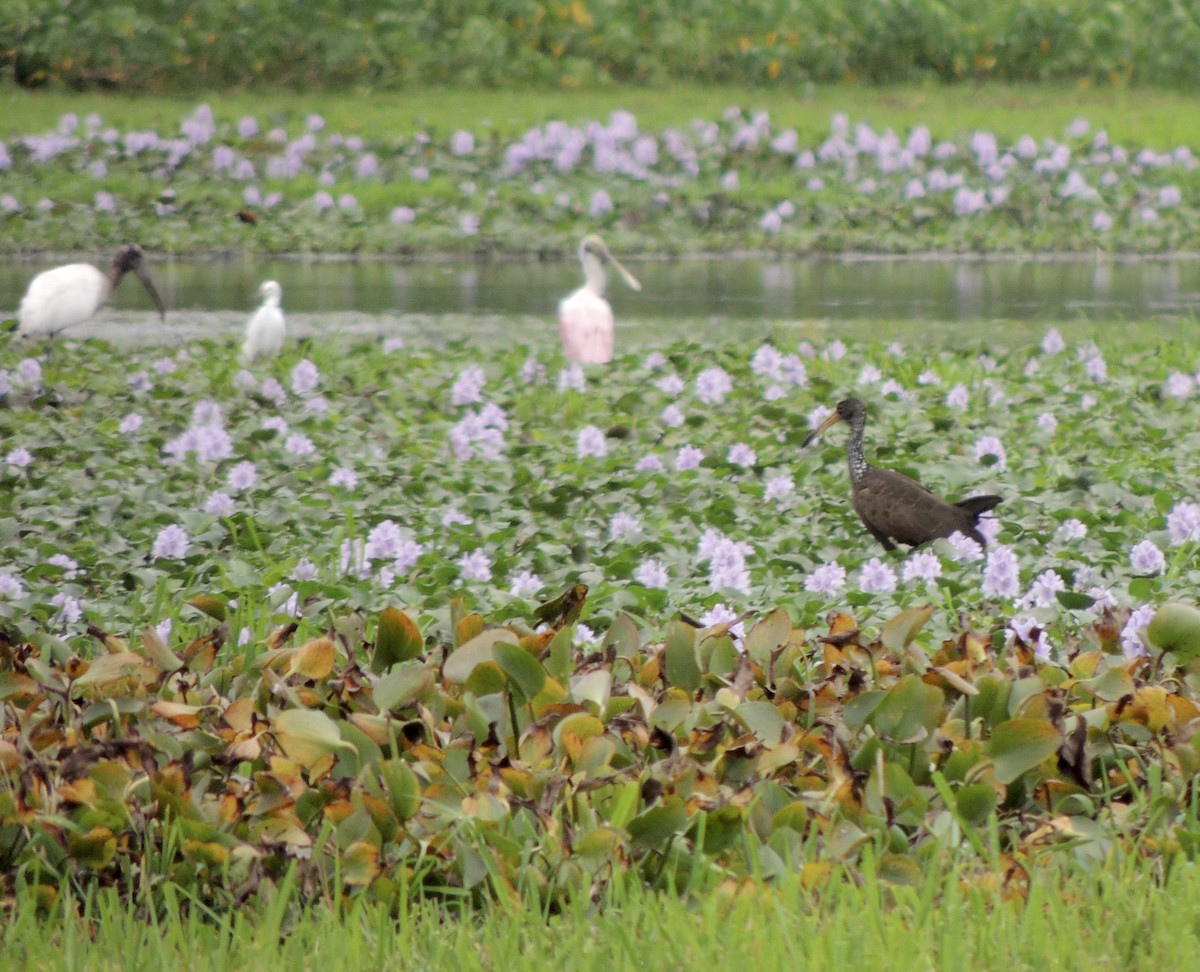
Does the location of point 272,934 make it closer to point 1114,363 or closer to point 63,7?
point 1114,363

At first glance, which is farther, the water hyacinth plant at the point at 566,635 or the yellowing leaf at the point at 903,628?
the yellowing leaf at the point at 903,628

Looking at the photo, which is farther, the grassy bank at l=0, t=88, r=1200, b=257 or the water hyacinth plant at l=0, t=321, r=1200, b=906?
the grassy bank at l=0, t=88, r=1200, b=257

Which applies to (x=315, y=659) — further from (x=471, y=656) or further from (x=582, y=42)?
(x=582, y=42)

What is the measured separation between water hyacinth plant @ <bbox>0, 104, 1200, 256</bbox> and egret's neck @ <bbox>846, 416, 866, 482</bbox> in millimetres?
7919

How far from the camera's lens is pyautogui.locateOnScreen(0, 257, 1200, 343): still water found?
1048 cm

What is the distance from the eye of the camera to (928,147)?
1518 cm

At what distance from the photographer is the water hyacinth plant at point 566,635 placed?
3262 mm

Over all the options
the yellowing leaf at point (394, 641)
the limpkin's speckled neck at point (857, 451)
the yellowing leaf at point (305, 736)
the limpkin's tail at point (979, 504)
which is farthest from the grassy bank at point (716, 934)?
the limpkin's speckled neck at point (857, 451)

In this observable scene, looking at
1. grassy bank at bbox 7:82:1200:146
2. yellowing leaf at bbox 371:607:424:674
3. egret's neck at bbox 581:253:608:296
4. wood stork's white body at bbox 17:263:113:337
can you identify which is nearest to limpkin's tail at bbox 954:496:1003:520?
yellowing leaf at bbox 371:607:424:674

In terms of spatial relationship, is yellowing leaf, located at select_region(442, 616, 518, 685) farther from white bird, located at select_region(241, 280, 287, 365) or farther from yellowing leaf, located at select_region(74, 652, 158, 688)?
white bird, located at select_region(241, 280, 287, 365)

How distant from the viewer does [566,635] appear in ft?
12.0

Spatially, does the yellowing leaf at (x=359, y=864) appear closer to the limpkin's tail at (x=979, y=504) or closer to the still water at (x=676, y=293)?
the limpkin's tail at (x=979, y=504)

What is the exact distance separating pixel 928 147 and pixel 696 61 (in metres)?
3.16

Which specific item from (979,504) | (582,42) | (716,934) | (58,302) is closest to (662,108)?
(582,42)
